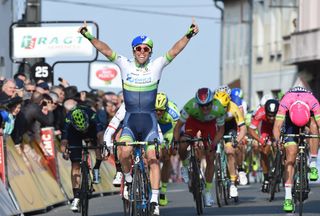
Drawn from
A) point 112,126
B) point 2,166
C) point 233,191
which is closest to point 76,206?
point 2,166

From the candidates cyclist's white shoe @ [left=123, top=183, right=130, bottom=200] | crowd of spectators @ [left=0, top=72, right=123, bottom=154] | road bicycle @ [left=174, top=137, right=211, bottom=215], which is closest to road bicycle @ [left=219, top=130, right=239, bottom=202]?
road bicycle @ [left=174, top=137, right=211, bottom=215]

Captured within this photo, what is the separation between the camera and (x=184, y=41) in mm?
20031

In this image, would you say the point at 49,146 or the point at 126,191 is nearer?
the point at 126,191

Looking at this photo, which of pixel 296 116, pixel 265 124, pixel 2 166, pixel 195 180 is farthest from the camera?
pixel 265 124

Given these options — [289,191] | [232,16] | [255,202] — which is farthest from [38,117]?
[232,16]

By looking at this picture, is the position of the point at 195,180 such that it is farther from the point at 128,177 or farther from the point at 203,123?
Result: the point at 128,177

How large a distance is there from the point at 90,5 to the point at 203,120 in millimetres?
41712

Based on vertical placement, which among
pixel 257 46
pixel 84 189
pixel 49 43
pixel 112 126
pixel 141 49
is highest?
pixel 257 46

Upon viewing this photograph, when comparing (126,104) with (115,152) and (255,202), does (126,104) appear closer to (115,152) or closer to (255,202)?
(115,152)

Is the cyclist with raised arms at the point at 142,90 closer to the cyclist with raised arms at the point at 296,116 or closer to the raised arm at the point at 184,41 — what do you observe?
the raised arm at the point at 184,41

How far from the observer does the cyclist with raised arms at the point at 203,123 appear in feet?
77.7

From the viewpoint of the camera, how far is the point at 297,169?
2169cm

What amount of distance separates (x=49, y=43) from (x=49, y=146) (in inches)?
403

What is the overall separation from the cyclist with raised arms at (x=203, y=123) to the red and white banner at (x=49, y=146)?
325cm
